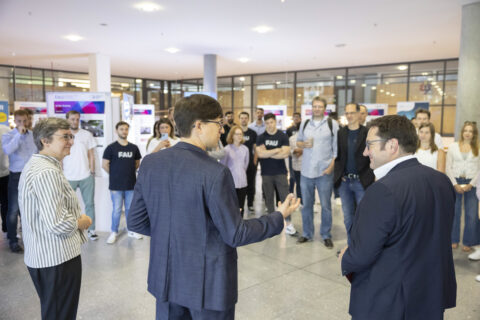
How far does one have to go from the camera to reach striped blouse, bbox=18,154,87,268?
1923mm

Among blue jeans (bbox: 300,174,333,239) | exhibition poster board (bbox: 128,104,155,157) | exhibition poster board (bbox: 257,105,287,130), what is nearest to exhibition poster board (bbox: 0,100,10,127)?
exhibition poster board (bbox: 128,104,155,157)

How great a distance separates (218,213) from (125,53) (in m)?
11.1

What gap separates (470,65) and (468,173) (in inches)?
116

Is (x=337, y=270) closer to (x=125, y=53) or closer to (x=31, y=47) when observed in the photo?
(x=125, y=53)

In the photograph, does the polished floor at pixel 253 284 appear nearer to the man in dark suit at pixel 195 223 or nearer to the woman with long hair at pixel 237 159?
the woman with long hair at pixel 237 159

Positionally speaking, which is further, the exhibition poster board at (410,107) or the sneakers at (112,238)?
the exhibition poster board at (410,107)

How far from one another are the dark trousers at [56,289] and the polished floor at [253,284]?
3.02 ft

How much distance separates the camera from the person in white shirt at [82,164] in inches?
186

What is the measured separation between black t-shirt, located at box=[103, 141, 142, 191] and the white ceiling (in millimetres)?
3093

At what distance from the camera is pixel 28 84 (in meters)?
14.6

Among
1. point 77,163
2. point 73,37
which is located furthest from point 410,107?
point 73,37

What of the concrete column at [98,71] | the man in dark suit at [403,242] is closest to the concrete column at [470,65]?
the man in dark suit at [403,242]

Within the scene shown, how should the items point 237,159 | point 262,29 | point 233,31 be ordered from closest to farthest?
1. point 237,159
2. point 262,29
3. point 233,31

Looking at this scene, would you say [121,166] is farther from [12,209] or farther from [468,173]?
[468,173]
